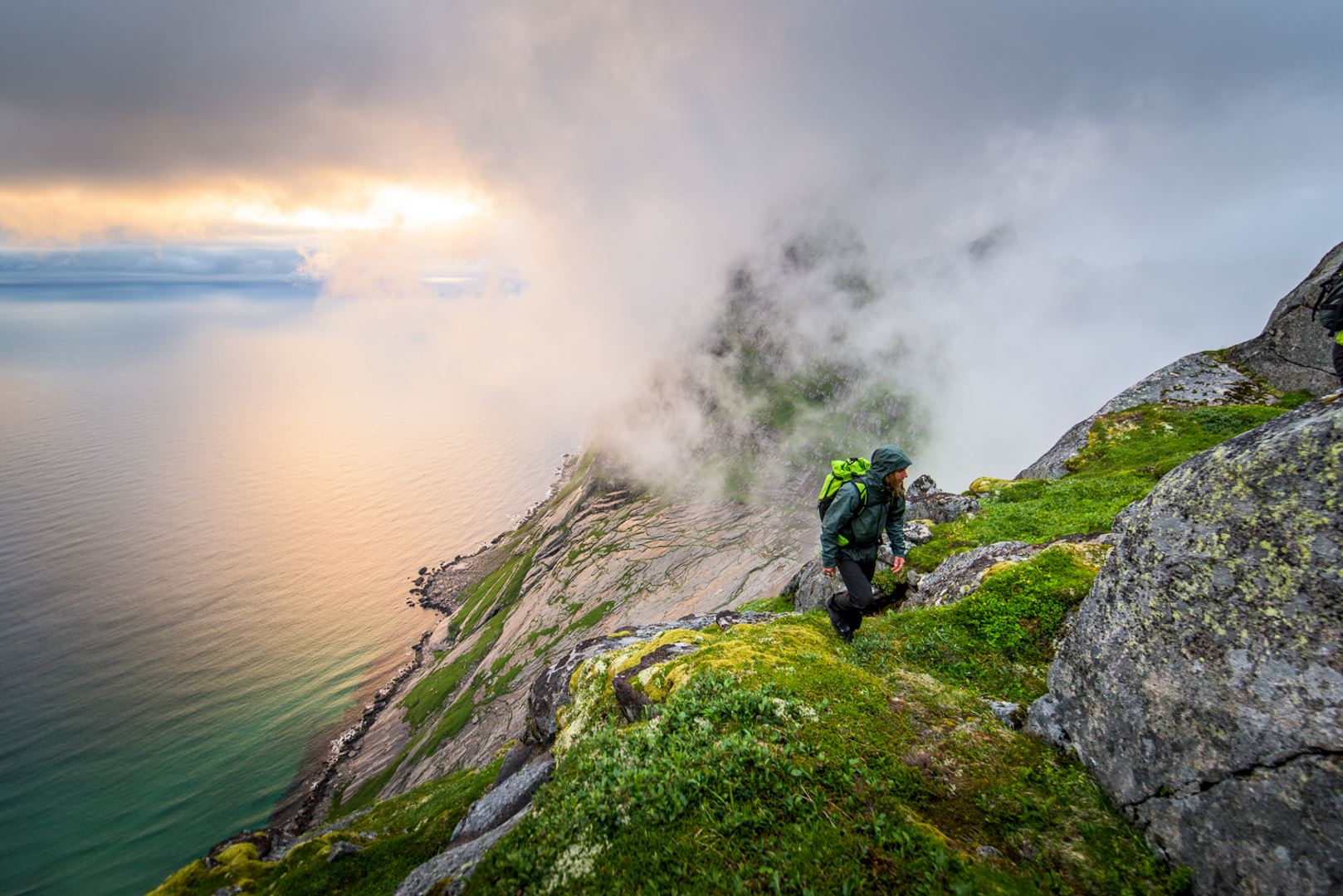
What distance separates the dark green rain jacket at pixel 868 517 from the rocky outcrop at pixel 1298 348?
5258cm

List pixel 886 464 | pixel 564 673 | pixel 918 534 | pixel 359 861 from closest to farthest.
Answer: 1. pixel 886 464
2. pixel 359 861
3. pixel 564 673
4. pixel 918 534

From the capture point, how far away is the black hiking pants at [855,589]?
45.8ft

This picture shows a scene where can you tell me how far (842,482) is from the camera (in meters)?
14.3

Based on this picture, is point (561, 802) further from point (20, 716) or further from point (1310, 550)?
point (20, 716)

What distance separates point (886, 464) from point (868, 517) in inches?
62.3

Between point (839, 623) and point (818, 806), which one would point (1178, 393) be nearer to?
point (839, 623)

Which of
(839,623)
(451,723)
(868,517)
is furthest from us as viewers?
(451,723)

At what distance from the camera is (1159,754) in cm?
689

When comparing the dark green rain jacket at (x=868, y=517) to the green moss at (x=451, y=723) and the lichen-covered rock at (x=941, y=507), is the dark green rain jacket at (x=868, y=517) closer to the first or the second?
the lichen-covered rock at (x=941, y=507)

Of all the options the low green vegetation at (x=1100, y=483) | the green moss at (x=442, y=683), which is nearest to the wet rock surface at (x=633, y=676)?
the low green vegetation at (x=1100, y=483)

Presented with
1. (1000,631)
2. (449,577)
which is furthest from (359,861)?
(449,577)

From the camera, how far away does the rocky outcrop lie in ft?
132

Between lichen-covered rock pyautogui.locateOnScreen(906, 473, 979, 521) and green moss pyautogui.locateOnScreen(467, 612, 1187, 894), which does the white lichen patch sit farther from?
lichen-covered rock pyautogui.locateOnScreen(906, 473, 979, 521)

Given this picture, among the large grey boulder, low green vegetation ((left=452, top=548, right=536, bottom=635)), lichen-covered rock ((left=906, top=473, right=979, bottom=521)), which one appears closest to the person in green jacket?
the large grey boulder
